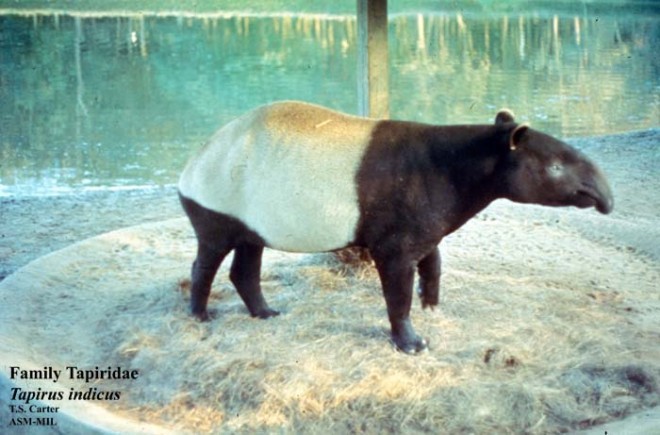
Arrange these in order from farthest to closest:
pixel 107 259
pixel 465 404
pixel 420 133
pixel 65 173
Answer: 1. pixel 65 173
2. pixel 107 259
3. pixel 420 133
4. pixel 465 404

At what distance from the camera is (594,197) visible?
13.7 ft

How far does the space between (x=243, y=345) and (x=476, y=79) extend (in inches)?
673

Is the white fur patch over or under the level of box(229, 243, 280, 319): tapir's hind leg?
over

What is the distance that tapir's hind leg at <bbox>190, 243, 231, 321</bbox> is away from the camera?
4664 millimetres

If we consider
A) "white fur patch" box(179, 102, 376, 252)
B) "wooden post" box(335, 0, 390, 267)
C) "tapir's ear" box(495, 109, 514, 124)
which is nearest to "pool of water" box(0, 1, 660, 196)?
"wooden post" box(335, 0, 390, 267)

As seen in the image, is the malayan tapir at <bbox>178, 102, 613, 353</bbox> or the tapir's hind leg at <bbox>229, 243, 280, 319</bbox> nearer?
the malayan tapir at <bbox>178, 102, 613, 353</bbox>

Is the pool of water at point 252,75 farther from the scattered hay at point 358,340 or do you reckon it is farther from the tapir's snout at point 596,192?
the tapir's snout at point 596,192

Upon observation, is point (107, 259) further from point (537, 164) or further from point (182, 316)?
point (537, 164)

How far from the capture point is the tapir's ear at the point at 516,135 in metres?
4.15

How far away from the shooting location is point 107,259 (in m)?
6.27

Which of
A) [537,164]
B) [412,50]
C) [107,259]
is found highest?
[537,164]

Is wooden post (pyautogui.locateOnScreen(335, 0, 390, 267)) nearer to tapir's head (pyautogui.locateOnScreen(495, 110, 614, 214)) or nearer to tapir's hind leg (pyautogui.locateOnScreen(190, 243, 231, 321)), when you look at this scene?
tapir's hind leg (pyautogui.locateOnScreen(190, 243, 231, 321))

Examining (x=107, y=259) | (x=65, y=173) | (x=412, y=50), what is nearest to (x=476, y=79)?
(x=412, y=50)

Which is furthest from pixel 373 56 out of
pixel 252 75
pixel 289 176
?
pixel 252 75
